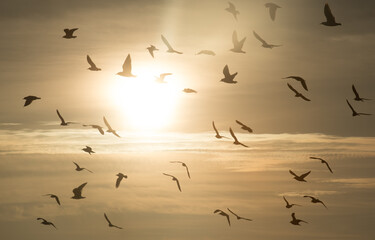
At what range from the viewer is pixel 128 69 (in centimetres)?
8306

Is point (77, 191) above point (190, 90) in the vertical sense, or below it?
below

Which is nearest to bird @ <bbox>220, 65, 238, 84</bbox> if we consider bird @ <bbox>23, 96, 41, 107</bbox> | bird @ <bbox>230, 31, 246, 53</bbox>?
bird @ <bbox>230, 31, 246, 53</bbox>

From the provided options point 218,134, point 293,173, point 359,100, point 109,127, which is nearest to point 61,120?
point 109,127

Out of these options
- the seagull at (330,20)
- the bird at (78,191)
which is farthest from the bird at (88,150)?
the seagull at (330,20)

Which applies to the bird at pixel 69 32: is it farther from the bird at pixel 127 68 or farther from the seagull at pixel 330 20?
the seagull at pixel 330 20

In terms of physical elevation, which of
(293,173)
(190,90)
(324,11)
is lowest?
(293,173)

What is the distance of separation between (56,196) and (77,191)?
8.14 feet

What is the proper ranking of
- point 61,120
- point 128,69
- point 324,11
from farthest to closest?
point 61,120 < point 128,69 < point 324,11

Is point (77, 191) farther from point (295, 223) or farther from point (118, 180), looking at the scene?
point (295, 223)

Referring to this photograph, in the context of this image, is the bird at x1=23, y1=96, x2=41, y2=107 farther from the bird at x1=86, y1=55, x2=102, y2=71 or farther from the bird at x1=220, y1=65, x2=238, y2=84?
the bird at x1=220, y1=65, x2=238, y2=84

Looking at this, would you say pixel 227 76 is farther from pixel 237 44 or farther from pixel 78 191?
pixel 78 191

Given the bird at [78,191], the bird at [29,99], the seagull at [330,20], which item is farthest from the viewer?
the bird at [78,191]

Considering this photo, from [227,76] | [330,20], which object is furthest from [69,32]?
[330,20]

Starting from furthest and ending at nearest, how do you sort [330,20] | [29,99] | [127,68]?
[29,99]
[127,68]
[330,20]
